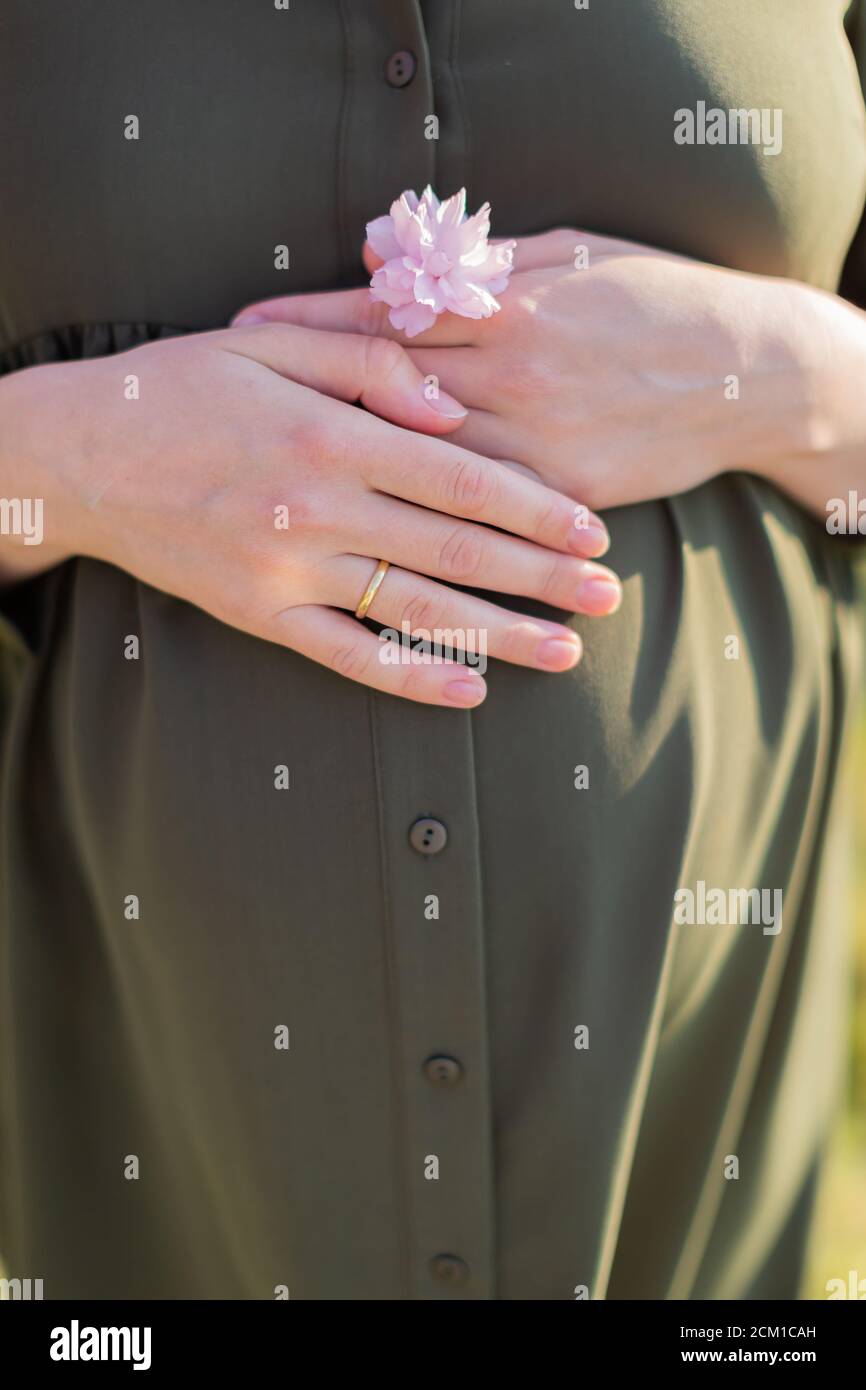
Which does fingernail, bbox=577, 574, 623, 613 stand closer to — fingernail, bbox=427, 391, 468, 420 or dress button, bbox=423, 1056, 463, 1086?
fingernail, bbox=427, 391, 468, 420

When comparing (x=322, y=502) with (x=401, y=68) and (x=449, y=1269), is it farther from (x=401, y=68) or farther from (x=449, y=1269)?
(x=449, y=1269)

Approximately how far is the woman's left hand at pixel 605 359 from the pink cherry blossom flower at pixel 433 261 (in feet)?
0.15

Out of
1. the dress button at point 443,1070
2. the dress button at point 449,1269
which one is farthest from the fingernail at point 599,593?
the dress button at point 449,1269

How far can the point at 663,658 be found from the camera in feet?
3.46

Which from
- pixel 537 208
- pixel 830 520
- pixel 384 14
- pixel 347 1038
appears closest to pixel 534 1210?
pixel 347 1038

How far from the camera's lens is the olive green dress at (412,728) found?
102 cm

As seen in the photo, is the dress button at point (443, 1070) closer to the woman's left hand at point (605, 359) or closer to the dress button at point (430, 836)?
the dress button at point (430, 836)

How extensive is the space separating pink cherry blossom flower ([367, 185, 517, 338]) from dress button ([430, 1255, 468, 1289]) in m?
0.90

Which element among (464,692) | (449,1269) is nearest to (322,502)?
(464,692)

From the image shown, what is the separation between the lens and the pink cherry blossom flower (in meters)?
0.91

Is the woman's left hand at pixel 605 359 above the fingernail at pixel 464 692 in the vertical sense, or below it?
above

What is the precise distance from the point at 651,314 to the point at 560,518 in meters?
0.22

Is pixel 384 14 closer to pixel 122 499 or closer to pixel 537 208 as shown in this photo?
pixel 537 208

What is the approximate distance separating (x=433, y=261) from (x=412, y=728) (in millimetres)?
410
